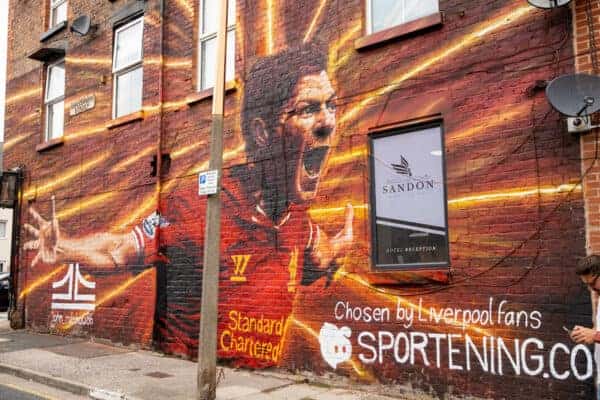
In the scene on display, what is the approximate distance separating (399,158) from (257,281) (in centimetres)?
289

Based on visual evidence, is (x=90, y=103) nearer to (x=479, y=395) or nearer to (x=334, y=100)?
(x=334, y=100)

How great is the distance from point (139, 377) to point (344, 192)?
381cm

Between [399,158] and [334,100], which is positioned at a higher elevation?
[334,100]

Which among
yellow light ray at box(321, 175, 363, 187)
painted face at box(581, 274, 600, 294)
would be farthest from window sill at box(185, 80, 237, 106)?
painted face at box(581, 274, 600, 294)

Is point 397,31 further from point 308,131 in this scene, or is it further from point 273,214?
point 273,214

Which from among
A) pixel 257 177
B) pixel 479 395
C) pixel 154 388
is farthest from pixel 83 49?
pixel 479 395

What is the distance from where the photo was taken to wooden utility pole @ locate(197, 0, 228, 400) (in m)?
6.89

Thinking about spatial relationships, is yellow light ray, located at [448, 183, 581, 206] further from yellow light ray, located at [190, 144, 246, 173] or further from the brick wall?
yellow light ray, located at [190, 144, 246, 173]

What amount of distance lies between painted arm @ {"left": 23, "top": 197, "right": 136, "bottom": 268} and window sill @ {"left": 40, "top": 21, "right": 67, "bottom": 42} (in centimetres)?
395

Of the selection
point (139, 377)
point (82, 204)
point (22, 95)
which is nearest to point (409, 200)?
point (139, 377)

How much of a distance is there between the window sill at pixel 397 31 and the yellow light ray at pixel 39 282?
8272 mm

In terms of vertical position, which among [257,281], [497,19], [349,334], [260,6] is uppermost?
[260,6]

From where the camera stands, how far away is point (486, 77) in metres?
6.88

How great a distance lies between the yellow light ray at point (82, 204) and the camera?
11870 mm
